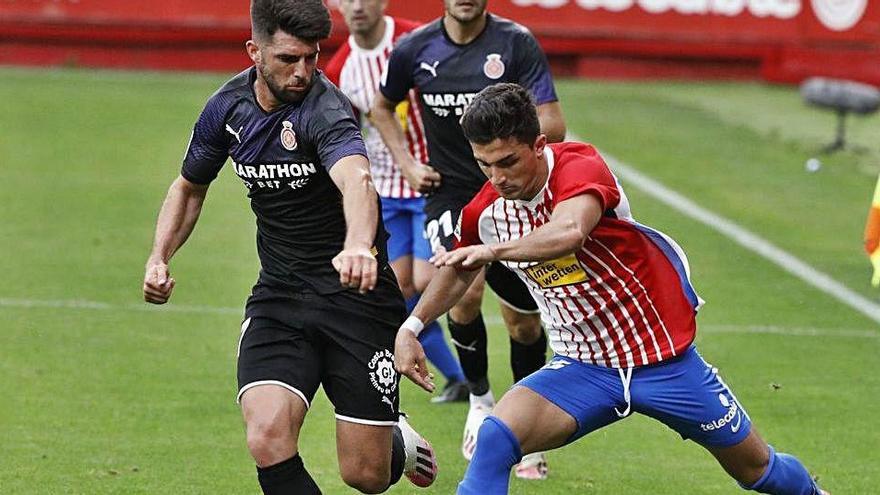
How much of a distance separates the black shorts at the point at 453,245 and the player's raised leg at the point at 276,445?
191 centimetres

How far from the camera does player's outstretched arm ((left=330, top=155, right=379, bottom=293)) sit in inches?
216

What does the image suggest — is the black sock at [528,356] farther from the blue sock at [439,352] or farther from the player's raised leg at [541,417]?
the player's raised leg at [541,417]

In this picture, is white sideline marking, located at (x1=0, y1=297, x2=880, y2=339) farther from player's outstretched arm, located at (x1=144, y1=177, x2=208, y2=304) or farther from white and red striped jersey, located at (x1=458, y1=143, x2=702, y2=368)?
white and red striped jersey, located at (x1=458, y1=143, x2=702, y2=368)

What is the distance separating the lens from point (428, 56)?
28.8ft

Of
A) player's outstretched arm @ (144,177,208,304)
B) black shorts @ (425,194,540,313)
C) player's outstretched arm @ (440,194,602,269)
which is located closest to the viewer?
player's outstretched arm @ (440,194,602,269)

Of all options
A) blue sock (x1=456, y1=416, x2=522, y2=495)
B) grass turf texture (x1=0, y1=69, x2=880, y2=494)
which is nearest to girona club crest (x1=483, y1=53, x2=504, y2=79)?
grass turf texture (x1=0, y1=69, x2=880, y2=494)

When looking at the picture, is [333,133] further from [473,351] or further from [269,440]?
[473,351]

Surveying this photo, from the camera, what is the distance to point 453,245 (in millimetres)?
8109

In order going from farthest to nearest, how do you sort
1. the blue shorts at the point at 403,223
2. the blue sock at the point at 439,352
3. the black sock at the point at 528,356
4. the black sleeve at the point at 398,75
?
1. the blue shorts at the point at 403,223
2. the blue sock at the point at 439,352
3. the black sleeve at the point at 398,75
4. the black sock at the point at 528,356

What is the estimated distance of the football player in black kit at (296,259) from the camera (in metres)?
6.23

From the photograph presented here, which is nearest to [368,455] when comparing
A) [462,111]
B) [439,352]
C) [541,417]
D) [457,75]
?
[541,417]

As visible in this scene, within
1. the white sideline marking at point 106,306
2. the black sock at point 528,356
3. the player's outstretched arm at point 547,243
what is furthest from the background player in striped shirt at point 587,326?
the white sideline marking at point 106,306

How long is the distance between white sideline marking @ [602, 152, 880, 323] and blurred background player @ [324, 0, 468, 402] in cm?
407

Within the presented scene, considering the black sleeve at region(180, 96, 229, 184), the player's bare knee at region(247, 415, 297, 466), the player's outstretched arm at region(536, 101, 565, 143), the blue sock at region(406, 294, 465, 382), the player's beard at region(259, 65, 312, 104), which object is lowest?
the blue sock at region(406, 294, 465, 382)
